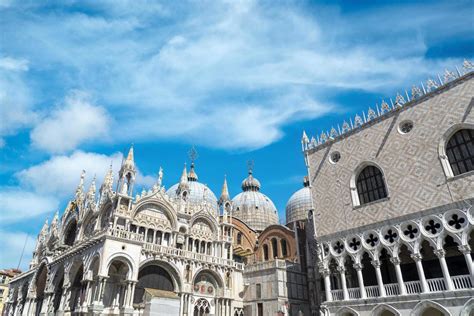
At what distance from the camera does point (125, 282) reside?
23.6 metres

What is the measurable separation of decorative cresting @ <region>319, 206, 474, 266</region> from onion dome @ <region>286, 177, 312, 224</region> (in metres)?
20.2

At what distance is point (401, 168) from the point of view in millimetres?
21453

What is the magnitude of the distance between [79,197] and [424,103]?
106 ft

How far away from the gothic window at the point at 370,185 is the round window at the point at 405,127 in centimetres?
288

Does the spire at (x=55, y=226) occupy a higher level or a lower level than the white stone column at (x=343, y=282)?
higher

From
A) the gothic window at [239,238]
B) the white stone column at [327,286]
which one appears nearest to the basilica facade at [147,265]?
the white stone column at [327,286]

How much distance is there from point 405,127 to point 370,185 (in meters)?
4.32

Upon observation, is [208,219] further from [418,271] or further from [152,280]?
[418,271]

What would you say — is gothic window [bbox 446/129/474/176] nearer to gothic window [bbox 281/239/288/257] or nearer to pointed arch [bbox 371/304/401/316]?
pointed arch [bbox 371/304/401/316]

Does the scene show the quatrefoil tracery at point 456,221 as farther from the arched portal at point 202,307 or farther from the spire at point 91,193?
the spire at point 91,193

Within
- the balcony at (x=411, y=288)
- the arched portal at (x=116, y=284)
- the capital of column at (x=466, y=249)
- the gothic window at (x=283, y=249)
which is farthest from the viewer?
the gothic window at (x=283, y=249)

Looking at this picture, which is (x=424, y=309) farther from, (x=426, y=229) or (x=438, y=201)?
(x=438, y=201)

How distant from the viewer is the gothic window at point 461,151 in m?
19.1

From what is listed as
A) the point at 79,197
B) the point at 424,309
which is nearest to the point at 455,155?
the point at 424,309
